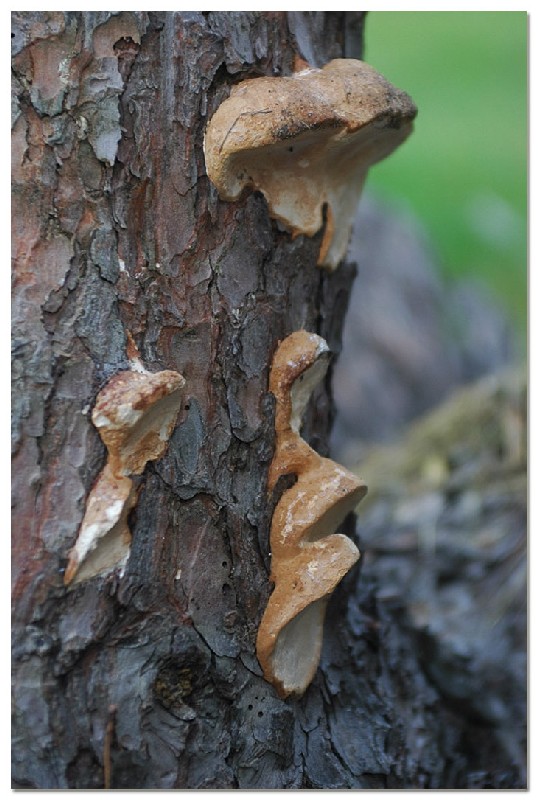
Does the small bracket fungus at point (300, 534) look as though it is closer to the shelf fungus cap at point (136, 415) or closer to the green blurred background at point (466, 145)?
the shelf fungus cap at point (136, 415)

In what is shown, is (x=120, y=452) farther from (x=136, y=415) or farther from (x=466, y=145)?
(x=466, y=145)

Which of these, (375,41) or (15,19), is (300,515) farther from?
(375,41)

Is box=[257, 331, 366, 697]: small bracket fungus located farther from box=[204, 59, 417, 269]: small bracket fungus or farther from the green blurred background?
the green blurred background

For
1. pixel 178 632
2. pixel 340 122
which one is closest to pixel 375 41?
pixel 340 122

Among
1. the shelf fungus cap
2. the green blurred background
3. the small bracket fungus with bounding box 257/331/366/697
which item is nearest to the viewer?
the shelf fungus cap

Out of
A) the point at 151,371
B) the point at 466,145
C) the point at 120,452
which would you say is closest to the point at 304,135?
the point at 151,371

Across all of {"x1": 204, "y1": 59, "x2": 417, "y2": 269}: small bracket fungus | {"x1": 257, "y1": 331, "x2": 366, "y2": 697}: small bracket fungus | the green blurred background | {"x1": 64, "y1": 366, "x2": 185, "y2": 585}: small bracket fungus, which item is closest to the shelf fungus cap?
{"x1": 64, "y1": 366, "x2": 185, "y2": 585}: small bracket fungus
